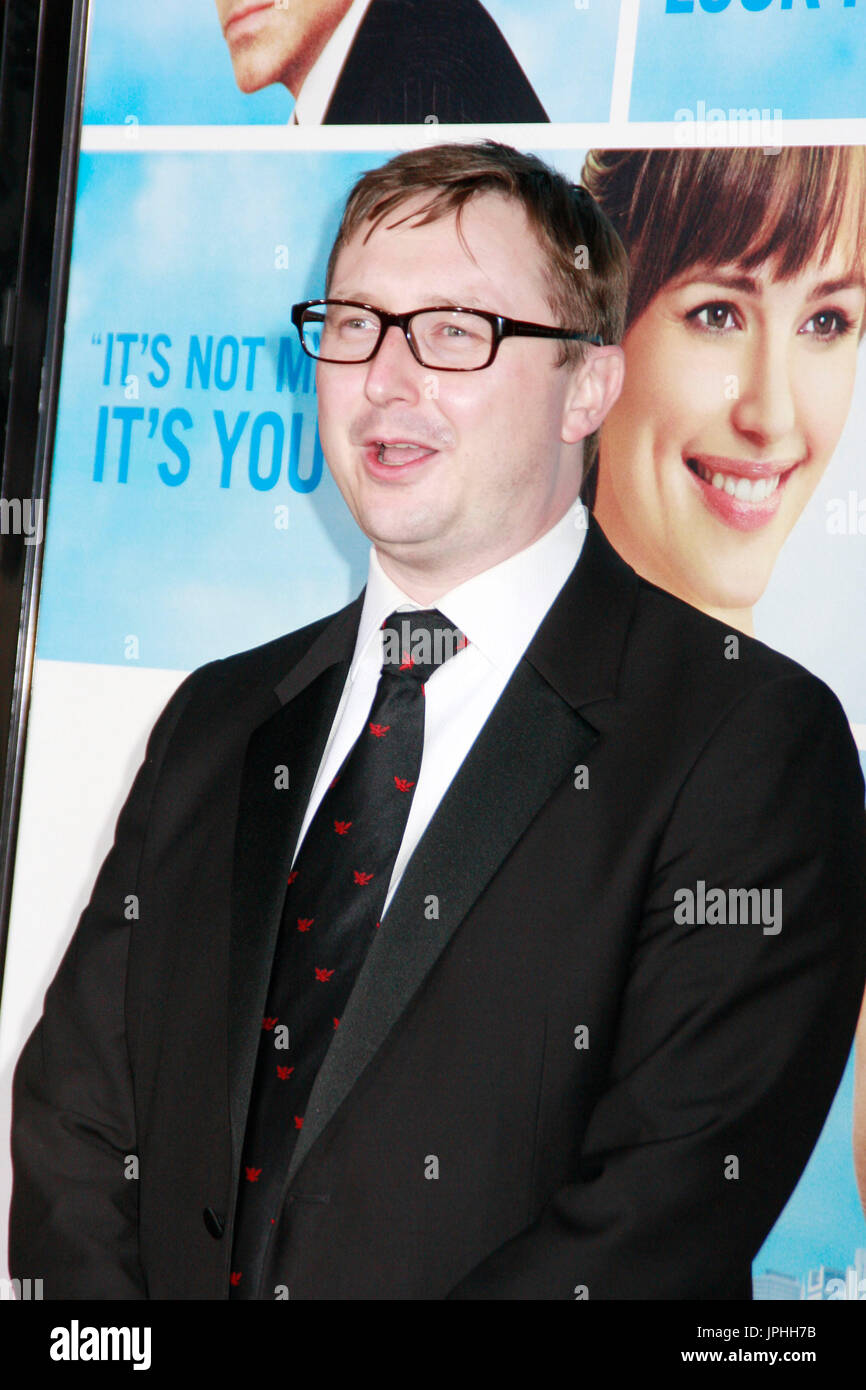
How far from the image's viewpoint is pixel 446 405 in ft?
5.43

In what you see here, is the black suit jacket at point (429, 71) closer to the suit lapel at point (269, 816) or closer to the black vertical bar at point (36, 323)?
the black vertical bar at point (36, 323)

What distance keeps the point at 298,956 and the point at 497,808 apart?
31 cm

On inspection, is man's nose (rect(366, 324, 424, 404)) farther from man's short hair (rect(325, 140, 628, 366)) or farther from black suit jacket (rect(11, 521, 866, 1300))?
black suit jacket (rect(11, 521, 866, 1300))

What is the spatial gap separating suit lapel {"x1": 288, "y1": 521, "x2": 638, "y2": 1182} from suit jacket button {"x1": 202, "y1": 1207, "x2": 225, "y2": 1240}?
15 cm

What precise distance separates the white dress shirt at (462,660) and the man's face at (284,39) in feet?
3.42

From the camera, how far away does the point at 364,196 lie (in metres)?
1.75

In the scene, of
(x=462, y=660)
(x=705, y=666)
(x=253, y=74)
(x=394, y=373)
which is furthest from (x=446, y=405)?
(x=253, y=74)

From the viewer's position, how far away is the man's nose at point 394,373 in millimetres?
1651

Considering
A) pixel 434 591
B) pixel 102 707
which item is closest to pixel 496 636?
pixel 434 591

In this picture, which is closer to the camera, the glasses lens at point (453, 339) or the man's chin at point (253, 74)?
the glasses lens at point (453, 339)

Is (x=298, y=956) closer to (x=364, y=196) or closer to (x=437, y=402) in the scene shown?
(x=437, y=402)

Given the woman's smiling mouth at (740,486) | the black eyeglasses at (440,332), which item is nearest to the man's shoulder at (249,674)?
the black eyeglasses at (440,332)

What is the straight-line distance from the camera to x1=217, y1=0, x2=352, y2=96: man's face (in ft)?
7.50

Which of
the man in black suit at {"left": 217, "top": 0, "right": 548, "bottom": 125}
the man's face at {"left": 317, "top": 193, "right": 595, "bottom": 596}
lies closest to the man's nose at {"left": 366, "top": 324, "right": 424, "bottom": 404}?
the man's face at {"left": 317, "top": 193, "right": 595, "bottom": 596}
